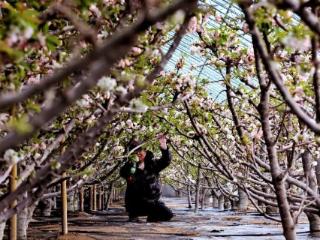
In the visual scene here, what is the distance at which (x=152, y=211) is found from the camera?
15164mm

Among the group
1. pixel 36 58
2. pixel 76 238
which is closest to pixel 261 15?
pixel 36 58

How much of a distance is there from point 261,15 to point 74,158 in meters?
1.41

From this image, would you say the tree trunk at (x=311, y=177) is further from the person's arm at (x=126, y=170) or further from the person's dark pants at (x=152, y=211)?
the person's dark pants at (x=152, y=211)

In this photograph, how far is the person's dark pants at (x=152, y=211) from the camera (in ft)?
49.5

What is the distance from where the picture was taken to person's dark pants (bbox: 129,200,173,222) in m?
15.1

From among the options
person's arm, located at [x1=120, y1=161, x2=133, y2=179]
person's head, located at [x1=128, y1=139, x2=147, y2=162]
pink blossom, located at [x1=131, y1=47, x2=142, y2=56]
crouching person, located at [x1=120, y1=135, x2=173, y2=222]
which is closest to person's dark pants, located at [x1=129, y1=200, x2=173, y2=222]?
crouching person, located at [x1=120, y1=135, x2=173, y2=222]

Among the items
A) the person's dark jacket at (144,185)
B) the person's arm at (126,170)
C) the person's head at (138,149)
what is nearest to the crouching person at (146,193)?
the person's dark jacket at (144,185)

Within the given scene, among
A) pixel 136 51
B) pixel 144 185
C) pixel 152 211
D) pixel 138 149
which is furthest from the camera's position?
pixel 152 211

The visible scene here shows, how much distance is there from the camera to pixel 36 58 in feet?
15.4

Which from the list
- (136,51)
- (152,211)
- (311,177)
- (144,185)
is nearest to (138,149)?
(311,177)

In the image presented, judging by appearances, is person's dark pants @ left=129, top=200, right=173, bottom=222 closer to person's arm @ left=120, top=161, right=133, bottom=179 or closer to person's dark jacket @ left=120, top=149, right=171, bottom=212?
person's dark jacket @ left=120, top=149, right=171, bottom=212

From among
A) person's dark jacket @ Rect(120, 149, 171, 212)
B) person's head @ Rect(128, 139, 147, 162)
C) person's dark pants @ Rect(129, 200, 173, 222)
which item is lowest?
person's dark pants @ Rect(129, 200, 173, 222)

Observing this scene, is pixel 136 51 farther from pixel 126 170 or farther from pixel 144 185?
pixel 144 185

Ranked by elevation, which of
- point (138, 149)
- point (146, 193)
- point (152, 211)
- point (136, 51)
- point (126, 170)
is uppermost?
point (136, 51)
